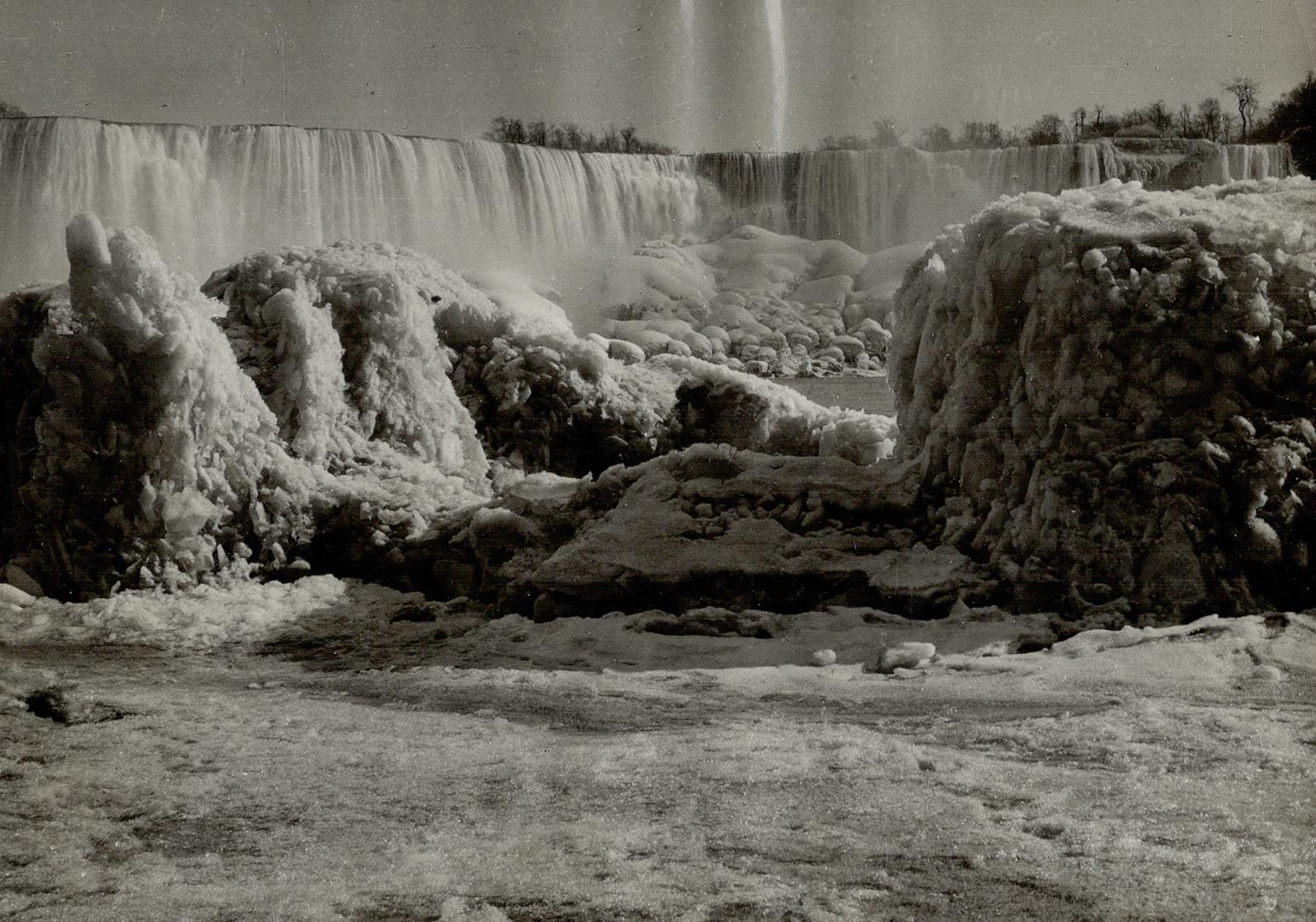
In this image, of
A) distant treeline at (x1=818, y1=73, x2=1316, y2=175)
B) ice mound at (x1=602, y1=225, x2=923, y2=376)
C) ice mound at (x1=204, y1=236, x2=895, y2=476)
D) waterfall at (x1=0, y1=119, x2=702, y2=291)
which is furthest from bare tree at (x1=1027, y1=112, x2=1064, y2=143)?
ice mound at (x1=602, y1=225, x2=923, y2=376)

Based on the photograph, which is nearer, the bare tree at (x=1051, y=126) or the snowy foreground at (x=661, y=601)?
the snowy foreground at (x=661, y=601)

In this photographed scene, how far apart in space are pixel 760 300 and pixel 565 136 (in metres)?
6.09

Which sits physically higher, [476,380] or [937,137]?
[937,137]

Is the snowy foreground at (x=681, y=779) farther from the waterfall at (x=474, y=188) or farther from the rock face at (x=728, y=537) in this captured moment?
the waterfall at (x=474, y=188)

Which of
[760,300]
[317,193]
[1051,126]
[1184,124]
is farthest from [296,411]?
[760,300]

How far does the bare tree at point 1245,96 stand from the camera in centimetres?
244

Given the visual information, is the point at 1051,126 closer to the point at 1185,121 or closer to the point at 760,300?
the point at 1185,121

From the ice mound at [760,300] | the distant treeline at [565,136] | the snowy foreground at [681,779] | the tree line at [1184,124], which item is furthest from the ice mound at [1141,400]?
the ice mound at [760,300]

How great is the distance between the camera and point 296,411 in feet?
9.16

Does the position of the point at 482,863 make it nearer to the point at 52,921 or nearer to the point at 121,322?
the point at 52,921

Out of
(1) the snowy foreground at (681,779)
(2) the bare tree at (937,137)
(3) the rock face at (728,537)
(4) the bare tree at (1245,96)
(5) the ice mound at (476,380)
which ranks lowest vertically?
(1) the snowy foreground at (681,779)

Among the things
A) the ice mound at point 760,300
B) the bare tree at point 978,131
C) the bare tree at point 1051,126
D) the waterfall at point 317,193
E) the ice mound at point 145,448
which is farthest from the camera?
the ice mound at point 760,300

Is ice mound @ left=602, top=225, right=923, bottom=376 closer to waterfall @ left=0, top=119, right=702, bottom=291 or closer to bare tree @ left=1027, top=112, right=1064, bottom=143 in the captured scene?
waterfall @ left=0, top=119, right=702, bottom=291

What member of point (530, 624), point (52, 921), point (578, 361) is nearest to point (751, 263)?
point (578, 361)
